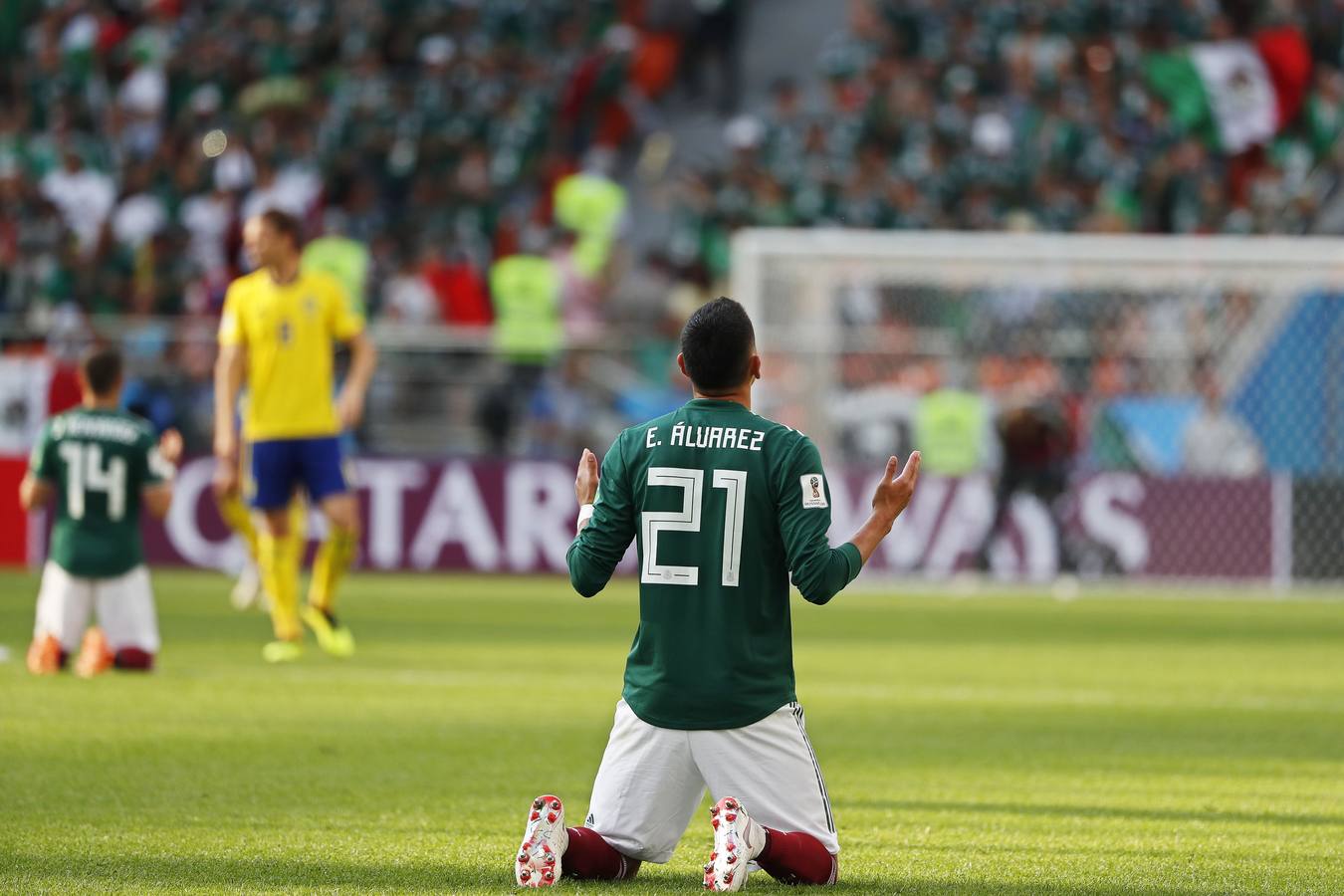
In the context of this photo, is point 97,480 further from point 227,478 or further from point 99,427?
point 227,478

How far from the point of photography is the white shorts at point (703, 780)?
16.8 feet

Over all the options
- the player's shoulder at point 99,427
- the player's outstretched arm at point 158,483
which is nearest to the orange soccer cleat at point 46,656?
the player's outstretched arm at point 158,483

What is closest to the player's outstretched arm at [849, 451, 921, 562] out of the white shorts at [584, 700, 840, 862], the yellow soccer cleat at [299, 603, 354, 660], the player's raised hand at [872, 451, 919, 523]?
the player's raised hand at [872, 451, 919, 523]

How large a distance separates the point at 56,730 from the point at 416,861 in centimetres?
315

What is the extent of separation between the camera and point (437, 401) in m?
19.6

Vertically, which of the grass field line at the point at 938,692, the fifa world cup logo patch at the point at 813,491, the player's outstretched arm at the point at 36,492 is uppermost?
the fifa world cup logo patch at the point at 813,491

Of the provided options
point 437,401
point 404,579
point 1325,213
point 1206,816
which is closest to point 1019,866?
point 1206,816

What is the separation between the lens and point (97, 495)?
33.4 ft

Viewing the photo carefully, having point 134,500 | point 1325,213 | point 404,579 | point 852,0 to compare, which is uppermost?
point 852,0

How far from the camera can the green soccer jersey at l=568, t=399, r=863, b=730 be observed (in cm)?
514

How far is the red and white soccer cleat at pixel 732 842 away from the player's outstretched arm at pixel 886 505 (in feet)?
2.12

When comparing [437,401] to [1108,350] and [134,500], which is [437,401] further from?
[134,500]

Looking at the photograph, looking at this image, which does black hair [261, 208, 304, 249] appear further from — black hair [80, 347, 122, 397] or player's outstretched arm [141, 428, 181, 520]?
player's outstretched arm [141, 428, 181, 520]

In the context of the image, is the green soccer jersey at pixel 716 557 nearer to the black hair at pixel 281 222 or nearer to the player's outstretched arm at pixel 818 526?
the player's outstretched arm at pixel 818 526
